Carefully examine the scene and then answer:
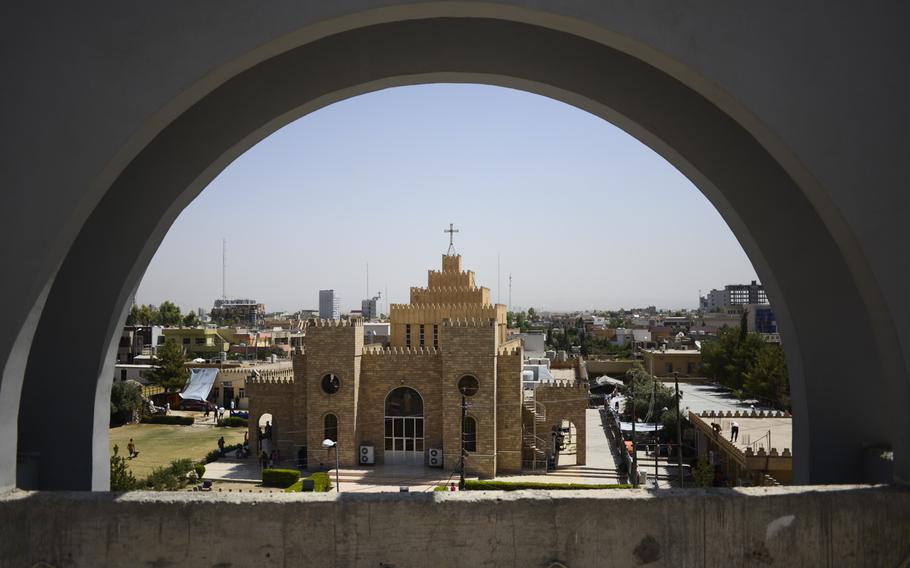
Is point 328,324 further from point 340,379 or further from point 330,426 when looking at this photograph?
point 330,426

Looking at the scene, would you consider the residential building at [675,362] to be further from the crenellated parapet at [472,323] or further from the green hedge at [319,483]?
the green hedge at [319,483]

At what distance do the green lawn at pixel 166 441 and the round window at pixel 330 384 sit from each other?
5.20 meters

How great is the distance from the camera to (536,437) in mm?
21234

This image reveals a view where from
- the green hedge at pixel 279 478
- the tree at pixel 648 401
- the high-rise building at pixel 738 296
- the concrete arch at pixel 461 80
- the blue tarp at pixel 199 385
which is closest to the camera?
the concrete arch at pixel 461 80

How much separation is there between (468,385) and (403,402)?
2318 mm

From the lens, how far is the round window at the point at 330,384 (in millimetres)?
21281

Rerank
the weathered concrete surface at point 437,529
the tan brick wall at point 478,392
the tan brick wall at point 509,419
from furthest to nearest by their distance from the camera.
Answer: the tan brick wall at point 509,419
the tan brick wall at point 478,392
the weathered concrete surface at point 437,529

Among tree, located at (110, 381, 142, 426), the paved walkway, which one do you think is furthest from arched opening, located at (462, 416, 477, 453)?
tree, located at (110, 381, 142, 426)

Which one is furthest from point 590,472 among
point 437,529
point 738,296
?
point 738,296

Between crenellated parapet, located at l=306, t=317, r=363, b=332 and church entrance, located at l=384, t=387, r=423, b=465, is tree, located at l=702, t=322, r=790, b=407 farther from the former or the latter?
crenellated parapet, located at l=306, t=317, r=363, b=332

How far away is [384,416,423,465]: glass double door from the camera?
69.9ft

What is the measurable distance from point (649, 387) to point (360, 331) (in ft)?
45.2

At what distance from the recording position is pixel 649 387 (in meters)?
29.1

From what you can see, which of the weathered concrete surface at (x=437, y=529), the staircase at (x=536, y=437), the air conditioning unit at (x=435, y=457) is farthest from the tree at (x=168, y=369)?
the weathered concrete surface at (x=437, y=529)
